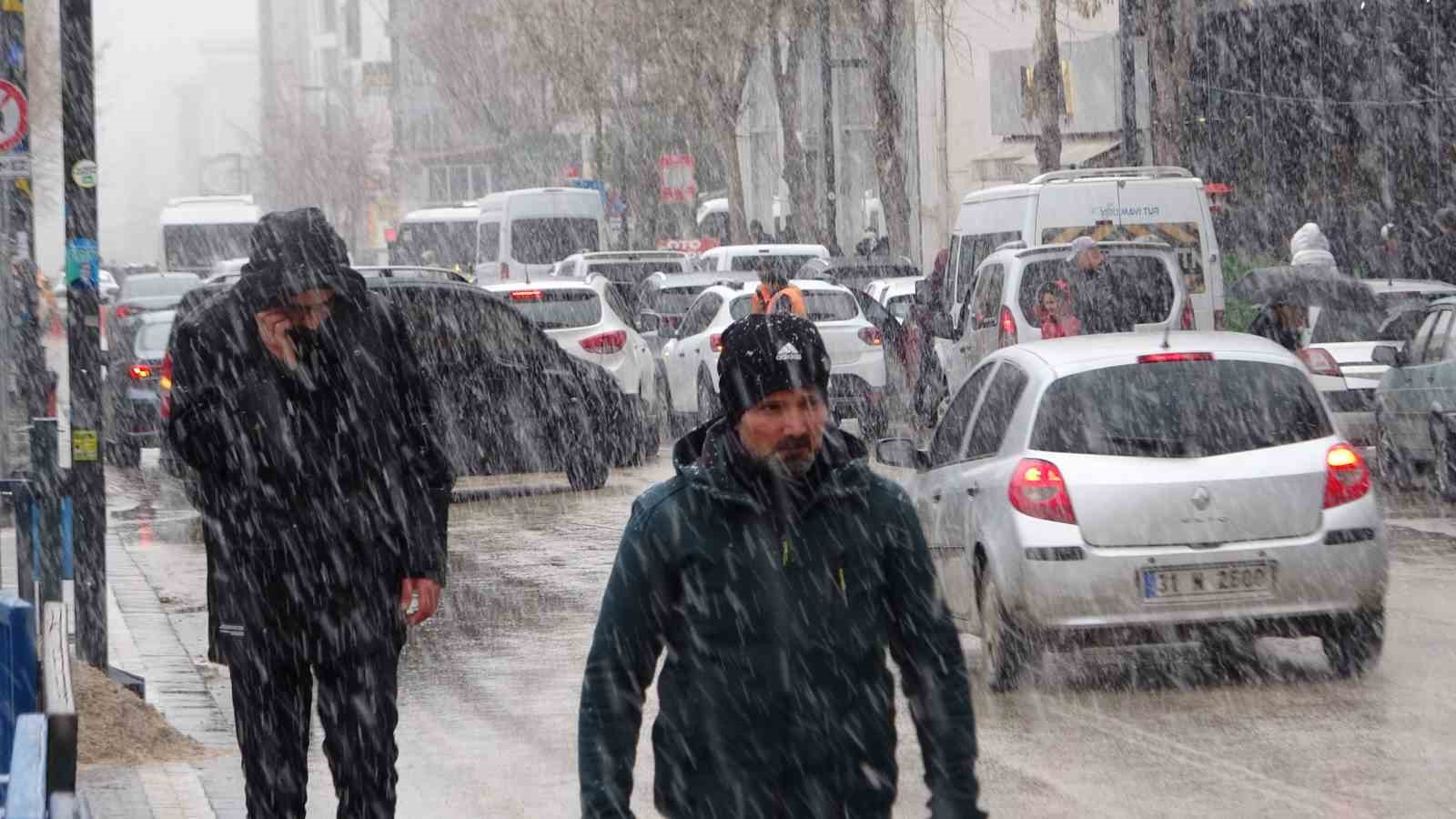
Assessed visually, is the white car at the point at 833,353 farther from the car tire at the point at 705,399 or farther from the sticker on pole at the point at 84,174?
the sticker on pole at the point at 84,174

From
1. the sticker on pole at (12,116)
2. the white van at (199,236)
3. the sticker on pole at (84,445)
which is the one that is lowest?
the sticker on pole at (84,445)

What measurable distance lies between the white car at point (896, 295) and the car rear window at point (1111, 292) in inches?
311

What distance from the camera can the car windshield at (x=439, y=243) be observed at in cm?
5191

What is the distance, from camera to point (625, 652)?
373 centimetres

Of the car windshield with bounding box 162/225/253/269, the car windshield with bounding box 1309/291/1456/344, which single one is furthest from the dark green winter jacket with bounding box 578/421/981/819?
the car windshield with bounding box 162/225/253/269

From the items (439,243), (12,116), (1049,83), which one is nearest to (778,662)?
(12,116)

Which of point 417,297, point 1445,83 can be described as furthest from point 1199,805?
point 1445,83

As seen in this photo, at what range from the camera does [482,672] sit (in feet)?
34.3

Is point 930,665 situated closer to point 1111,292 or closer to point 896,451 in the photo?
point 896,451

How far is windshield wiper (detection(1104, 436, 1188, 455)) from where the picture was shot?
9.30 meters

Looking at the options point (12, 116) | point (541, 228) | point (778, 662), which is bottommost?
point (778, 662)

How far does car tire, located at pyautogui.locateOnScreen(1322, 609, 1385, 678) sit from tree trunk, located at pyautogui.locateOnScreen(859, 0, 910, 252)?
26472 mm

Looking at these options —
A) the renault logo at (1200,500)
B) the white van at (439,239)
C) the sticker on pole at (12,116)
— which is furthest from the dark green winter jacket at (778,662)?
the white van at (439,239)

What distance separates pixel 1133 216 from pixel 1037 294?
226 centimetres
